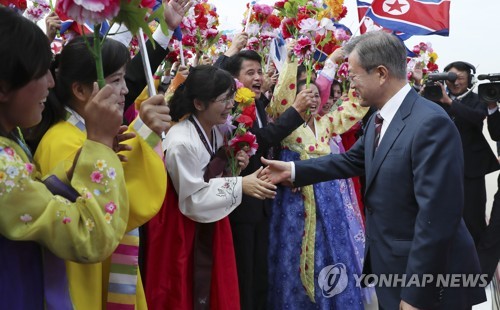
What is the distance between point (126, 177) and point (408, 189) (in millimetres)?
994

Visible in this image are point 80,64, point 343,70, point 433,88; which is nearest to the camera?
point 80,64

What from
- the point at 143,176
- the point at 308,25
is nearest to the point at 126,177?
the point at 143,176

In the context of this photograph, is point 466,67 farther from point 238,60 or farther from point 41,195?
point 41,195

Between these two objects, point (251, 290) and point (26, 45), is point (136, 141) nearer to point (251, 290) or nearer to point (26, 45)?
point (26, 45)

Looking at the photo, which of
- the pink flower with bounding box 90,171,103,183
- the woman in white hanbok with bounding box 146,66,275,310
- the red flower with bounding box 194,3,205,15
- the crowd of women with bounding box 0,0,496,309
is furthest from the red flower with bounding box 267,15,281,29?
the pink flower with bounding box 90,171,103,183

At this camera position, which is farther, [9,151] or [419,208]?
[419,208]

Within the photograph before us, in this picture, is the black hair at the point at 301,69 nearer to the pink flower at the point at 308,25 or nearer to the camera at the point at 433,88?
the pink flower at the point at 308,25

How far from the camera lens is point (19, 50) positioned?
4.31 ft

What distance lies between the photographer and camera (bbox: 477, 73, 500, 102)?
442 centimetres

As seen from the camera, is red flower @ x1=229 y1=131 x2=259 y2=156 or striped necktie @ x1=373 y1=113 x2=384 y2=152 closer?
striped necktie @ x1=373 y1=113 x2=384 y2=152

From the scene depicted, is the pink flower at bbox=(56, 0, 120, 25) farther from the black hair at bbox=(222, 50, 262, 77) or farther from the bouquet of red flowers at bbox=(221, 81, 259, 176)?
the black hair at bbox=(222, 50, 262, 77)

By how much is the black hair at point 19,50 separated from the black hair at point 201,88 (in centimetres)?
151

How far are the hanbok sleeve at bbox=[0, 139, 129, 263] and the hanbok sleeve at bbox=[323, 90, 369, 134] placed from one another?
9.28 ft

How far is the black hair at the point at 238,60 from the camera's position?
3633mm
